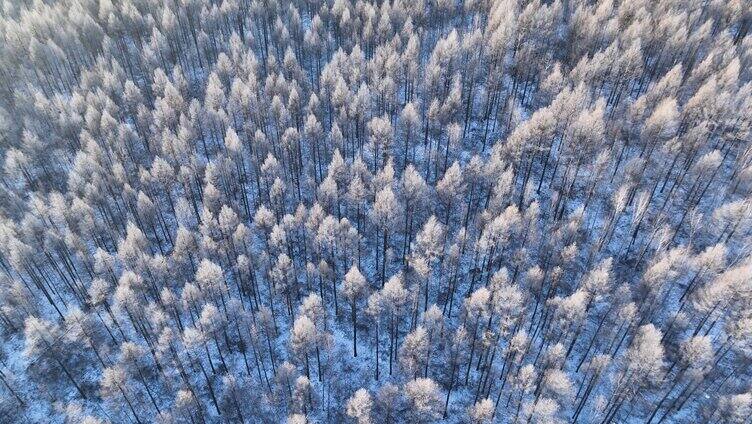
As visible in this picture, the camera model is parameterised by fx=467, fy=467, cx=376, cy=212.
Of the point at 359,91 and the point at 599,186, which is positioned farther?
the point at 359,91

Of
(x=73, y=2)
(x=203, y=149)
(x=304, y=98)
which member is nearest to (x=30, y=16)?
(x=73, y=2)

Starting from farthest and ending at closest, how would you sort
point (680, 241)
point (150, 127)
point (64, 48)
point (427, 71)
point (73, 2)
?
point (73, 2) < point (64, 48) < point (427, 71) < point (150, 127) < point (680, 241)

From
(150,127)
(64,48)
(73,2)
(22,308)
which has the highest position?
(73,2)

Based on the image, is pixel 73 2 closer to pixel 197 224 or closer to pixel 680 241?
pixel 197 224

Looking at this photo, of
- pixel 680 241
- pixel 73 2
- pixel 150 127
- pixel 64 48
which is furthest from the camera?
pixel 73 2

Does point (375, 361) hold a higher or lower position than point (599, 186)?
lower

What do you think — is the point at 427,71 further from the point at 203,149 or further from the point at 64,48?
the point at 64,48
